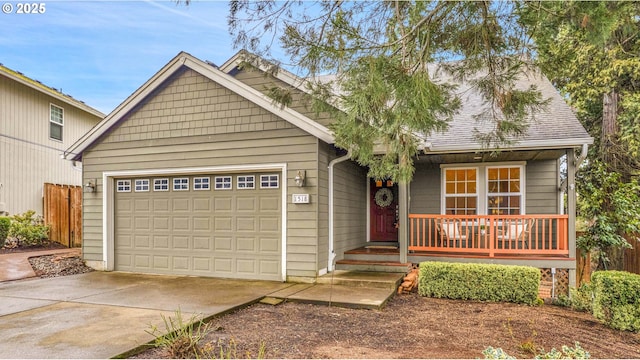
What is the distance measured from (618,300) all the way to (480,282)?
1.86 m

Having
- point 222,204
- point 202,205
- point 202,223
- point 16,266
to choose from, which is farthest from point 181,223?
point 16,266

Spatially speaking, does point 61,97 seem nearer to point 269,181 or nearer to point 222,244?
point 222,244

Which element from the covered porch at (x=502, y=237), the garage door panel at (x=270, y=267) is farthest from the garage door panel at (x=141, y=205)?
the covered porch at (x=502, y=237)

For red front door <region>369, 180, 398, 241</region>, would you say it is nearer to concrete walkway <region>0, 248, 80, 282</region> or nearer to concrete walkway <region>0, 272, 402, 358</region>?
concrete walkway <region>0, 272, 402, 358</region>

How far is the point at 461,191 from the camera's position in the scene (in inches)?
381

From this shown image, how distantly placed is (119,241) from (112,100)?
41.0 ft

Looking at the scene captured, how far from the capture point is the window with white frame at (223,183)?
27.1ft

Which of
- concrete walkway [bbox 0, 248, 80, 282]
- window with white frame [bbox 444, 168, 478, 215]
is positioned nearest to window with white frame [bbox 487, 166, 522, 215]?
window with white frame [bbox 444, 168, 478, 215]

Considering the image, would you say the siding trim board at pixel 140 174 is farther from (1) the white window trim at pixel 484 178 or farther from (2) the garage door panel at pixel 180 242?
(1) the white window trim at pixel 484 178

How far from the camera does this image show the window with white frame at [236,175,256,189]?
8.09 m

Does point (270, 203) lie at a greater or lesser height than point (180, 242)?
greater

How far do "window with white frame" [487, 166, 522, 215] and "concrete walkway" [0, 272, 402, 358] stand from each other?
4.09 metres

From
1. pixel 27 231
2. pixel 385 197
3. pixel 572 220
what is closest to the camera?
pixel 572 220

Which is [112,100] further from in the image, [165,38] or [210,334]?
[210,334]
